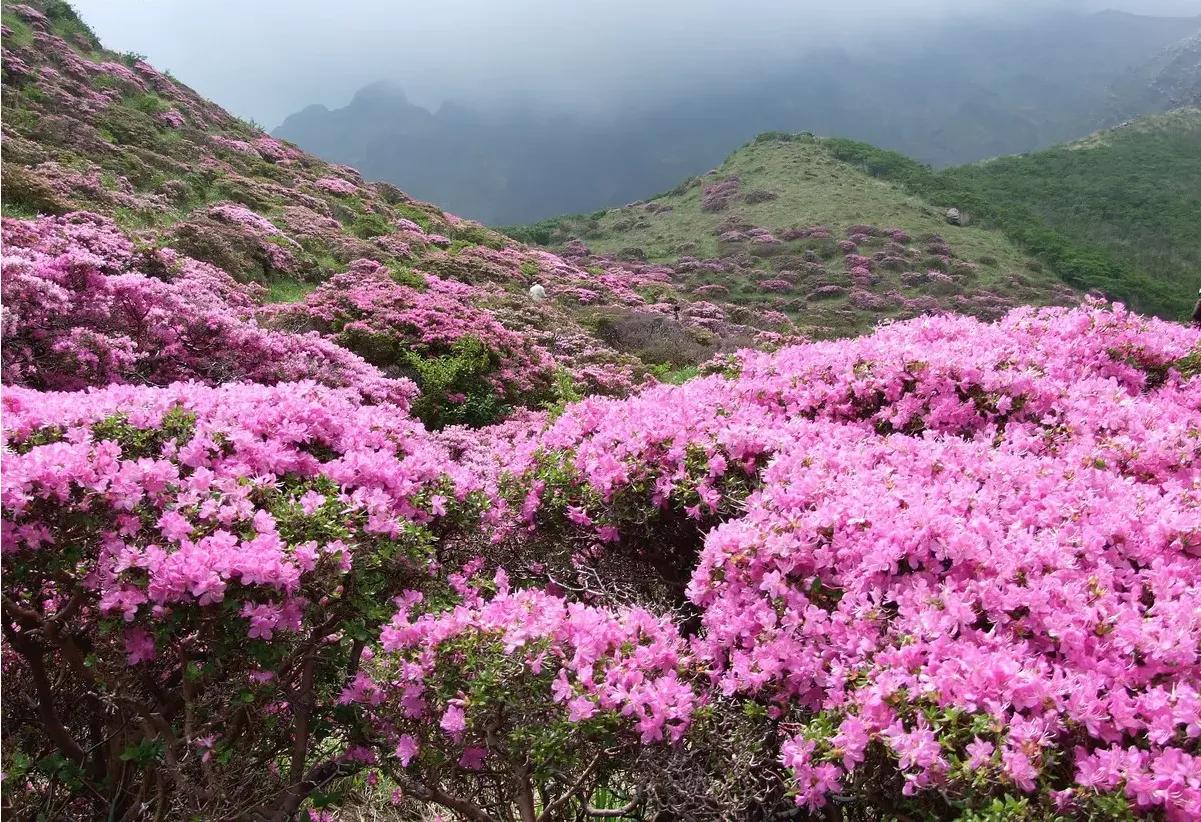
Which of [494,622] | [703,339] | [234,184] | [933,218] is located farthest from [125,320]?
[933,218]

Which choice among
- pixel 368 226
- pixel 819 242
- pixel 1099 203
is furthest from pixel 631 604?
pixel 1099 203

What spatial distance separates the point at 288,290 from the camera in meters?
13.6

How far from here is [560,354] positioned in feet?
46.4

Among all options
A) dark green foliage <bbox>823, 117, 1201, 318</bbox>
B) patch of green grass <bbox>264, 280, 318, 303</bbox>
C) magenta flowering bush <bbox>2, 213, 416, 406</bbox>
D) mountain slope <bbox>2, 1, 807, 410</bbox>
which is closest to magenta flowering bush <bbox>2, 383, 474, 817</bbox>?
magenta flowering bush <bbox>2, 213, 416, 406</bbox>

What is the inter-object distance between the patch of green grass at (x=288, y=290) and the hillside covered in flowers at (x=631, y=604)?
34.2 feet

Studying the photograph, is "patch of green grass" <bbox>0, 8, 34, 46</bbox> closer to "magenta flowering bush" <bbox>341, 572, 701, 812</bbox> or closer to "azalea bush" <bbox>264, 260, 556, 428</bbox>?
"azalea bush" <bbox>264, 260, 556, 428</bbox>

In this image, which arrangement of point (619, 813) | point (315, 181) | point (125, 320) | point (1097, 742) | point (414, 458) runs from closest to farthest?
1. point (1097, 742)
2. point (619, 813)
3. point (414, 458)
4. point (125, 320)
5. point (315, 181)

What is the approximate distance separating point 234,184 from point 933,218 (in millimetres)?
48700

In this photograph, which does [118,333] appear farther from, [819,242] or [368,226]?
[819,242]

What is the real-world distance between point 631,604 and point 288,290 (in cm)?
1261

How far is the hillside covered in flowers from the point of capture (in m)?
1.97

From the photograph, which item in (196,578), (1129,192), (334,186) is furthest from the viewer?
(1129,192)

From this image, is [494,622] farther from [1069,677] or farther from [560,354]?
[560,354]

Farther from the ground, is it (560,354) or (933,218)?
(933,218)
